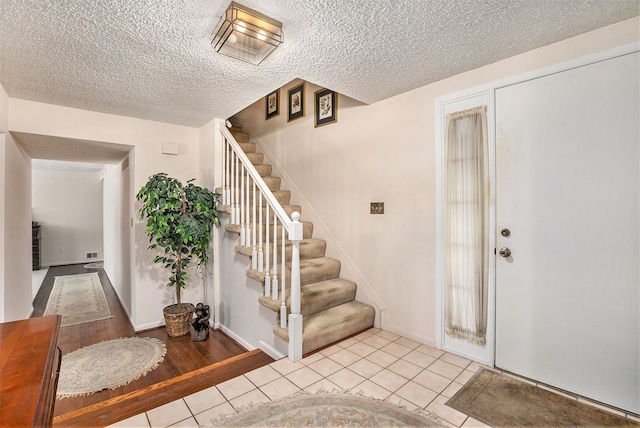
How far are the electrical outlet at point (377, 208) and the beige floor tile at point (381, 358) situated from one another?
4.02 ft

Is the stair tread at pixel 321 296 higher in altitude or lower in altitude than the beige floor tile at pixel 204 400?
higher

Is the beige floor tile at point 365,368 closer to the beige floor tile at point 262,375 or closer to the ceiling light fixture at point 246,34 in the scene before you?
the beige floor tile at point 262,375

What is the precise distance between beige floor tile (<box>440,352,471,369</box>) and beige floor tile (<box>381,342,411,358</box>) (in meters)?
0.27

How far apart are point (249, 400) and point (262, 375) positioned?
11.0 inches

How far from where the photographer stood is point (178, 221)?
121 inches

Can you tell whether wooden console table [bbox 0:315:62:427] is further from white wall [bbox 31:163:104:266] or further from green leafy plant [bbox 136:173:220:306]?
white wall [bbox 31:163:104:266]

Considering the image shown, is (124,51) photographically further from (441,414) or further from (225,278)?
(441,414)

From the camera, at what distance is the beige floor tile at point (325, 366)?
6.84ft

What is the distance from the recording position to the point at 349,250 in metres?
3.18

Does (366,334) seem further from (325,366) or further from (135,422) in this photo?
(135,422)

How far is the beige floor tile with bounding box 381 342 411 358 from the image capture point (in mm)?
2346

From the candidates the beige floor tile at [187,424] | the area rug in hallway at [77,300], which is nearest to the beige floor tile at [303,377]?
the beige floor tile at [187,424]

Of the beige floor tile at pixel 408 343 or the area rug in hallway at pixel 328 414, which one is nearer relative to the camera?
the area rug in hallway at pixel 328 414

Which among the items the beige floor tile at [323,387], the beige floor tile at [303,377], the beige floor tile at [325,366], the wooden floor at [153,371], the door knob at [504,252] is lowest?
the wooden floor at [153,371]
